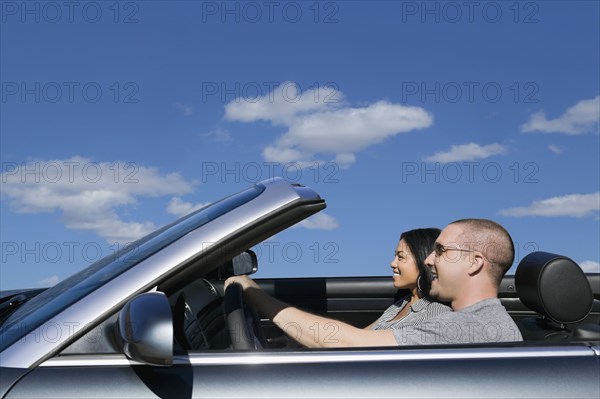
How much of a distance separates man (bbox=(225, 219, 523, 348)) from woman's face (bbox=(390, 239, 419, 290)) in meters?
0.77

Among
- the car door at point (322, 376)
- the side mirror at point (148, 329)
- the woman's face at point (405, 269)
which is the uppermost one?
the woman's face at point (405, 269)

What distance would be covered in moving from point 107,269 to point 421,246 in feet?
6.48

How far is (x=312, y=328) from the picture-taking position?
269 cm

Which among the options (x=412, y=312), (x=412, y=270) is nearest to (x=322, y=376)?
(x=412, y=312)

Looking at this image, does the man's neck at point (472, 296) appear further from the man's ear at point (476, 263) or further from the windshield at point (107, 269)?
the windshield at point (107, 269)

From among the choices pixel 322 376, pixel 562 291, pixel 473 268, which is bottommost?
pixel 322 376

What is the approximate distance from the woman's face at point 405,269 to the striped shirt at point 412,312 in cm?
14

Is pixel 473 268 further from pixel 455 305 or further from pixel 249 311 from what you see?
pixel 249 311

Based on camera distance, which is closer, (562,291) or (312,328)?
(312,328)

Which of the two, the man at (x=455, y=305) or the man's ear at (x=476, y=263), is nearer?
the man at (x=455, y=305)

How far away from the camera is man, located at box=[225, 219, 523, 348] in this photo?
2568 millimetres

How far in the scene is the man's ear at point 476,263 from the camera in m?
2.90

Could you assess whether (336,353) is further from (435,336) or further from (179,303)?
(179,303)

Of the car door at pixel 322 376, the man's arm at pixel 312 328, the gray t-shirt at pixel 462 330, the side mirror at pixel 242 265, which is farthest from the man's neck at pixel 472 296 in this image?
the side mirror at pixel 242 265
